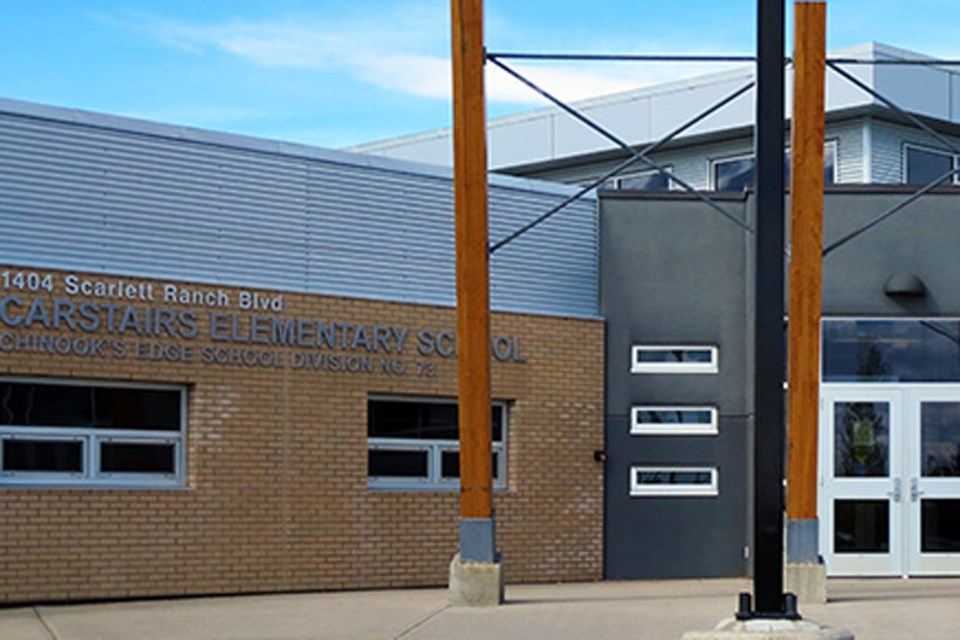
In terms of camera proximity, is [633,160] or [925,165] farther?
[925,165]

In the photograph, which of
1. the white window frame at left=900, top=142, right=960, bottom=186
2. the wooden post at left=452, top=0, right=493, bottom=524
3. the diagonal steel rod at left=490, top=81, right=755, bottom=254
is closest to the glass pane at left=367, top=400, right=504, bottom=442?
the diagonal steel rod at left=490, top=81, right=755, bottom=254

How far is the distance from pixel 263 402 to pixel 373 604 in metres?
2.48

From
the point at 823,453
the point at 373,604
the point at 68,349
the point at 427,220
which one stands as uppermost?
the point at 427,220

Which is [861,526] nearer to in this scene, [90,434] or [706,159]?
[706,159]

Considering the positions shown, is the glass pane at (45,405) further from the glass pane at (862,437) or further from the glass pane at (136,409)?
the glass pane at (862,437)

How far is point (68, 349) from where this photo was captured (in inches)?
608

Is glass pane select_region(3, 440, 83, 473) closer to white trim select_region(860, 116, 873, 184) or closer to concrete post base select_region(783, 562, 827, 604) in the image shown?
concrete post base select_region(783, 562, 827, 604)

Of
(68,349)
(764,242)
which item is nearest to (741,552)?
(68,349)

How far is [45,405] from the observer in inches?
611

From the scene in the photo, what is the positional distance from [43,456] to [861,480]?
9575mm

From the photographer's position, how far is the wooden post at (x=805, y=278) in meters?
15.5

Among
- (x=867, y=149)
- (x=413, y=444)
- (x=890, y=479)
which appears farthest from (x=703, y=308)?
(x=867, y=149)

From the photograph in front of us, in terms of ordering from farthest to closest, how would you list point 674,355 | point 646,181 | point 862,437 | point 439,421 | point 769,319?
1. point 646,181
2. point 674,355
3. point 862,437
4. point 439,421
5. point 769,319

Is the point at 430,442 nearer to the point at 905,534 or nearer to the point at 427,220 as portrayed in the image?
the point at 427,220
